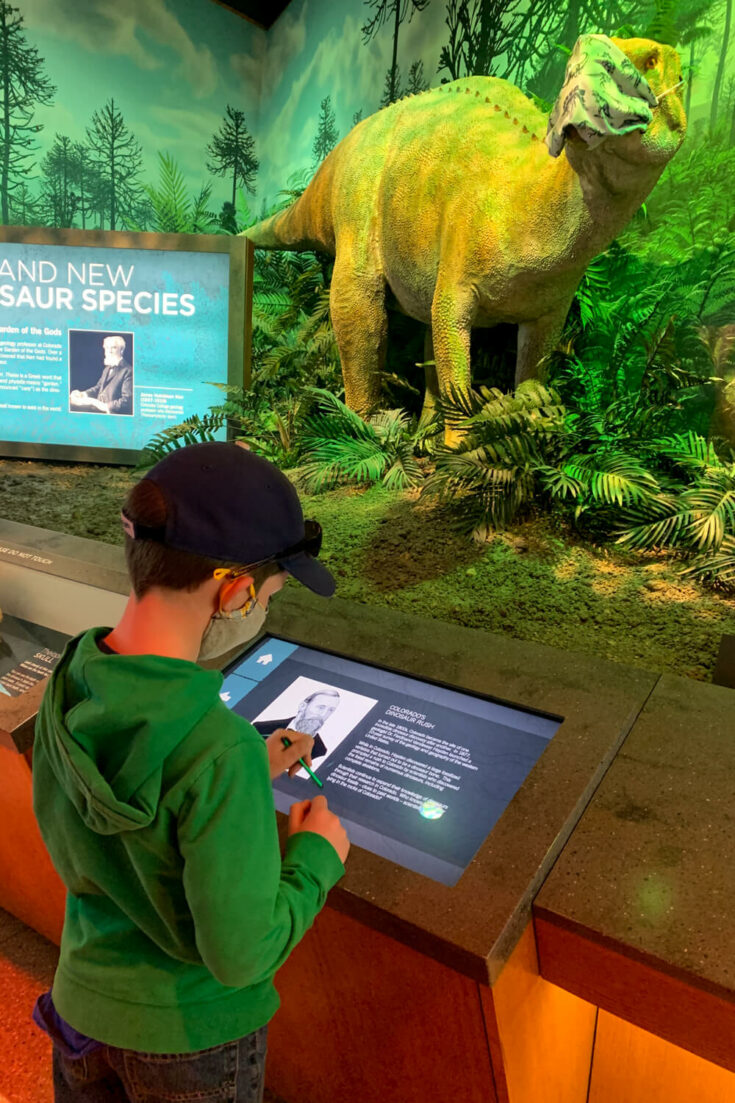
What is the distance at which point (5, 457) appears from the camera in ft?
13.8

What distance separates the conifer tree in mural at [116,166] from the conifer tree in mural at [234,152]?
66 centimetres

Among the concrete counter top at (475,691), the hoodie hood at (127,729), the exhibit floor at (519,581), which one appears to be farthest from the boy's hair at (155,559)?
the exhibit floor at (519,581)

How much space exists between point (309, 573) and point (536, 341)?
3167 mm

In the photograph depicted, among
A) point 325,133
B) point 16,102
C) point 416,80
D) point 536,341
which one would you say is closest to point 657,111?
point 536,341

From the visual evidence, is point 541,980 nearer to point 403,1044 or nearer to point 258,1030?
point 403,1044

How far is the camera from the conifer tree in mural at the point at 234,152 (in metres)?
6.20

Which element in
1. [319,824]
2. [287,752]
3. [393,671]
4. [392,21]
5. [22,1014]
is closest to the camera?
[319,824]

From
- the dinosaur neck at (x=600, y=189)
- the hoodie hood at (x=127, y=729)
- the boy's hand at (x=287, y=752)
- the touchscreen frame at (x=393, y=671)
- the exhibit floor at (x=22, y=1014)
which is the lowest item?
the exhibit floor at (x=22, y=1014)

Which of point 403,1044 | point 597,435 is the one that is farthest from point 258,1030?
point 597,435

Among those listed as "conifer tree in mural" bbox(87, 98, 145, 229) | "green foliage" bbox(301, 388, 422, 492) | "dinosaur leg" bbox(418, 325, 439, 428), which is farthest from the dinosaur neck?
"conifer tree in mural" bbox(87, 98, 145, 229)

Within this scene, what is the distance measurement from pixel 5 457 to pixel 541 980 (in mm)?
4064

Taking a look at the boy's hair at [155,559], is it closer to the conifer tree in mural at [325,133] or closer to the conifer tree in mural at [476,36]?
the conifer tree in mural at [476,36]

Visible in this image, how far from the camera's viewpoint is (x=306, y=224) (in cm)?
555

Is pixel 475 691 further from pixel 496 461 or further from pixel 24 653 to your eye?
pixel 496 461
